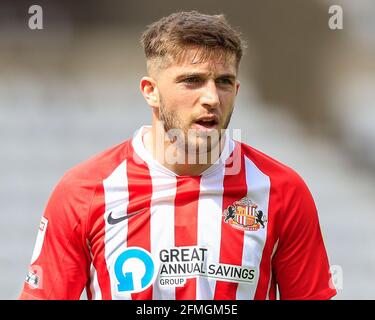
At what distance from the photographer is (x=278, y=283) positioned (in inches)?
92.7

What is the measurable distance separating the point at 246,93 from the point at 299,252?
7.65 feet

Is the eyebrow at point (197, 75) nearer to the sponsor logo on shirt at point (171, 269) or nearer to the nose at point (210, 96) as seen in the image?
the nose at point (210, 96)

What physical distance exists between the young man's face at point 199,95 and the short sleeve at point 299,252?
320 millimetres

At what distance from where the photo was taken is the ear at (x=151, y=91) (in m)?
2.31

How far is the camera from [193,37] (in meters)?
2.23

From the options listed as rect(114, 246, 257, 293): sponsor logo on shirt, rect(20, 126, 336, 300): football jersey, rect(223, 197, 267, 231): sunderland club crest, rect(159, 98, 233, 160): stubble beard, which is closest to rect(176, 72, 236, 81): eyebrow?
rect(159, 98, 233, 160): stubble beard

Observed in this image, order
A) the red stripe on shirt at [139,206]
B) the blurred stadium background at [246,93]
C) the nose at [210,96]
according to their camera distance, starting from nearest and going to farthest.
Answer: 1. the nose at [210,96]
2. the red stripe on shirt at [139,206]
3. the blurred stadium background at [246,93]

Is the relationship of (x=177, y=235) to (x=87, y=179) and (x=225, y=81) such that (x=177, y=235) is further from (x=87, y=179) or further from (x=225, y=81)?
(x=225, y=81)

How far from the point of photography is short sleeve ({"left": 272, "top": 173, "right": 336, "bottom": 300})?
2.30 m

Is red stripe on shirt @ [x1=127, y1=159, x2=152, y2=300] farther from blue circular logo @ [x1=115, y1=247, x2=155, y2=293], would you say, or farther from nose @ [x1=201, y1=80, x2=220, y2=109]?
nose @ [x1=201, y1=80, x2=220, y2=109]

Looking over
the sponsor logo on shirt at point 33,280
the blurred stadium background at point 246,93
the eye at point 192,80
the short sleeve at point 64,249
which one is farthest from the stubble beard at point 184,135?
the blurred stadium background at point 246,93
